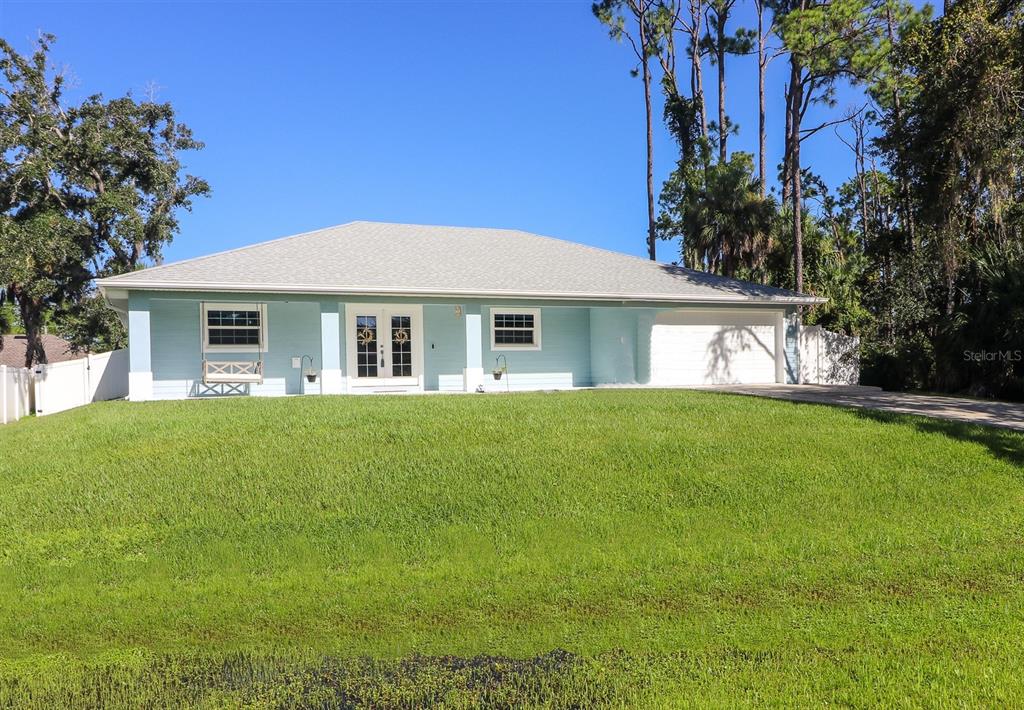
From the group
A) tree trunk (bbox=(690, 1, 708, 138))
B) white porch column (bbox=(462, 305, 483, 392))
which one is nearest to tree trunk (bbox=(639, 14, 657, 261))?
tree trunk (bbox=(690, 1, 708, 138))

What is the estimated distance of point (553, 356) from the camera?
18.2m

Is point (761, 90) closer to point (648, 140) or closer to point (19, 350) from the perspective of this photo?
point (648, 140)

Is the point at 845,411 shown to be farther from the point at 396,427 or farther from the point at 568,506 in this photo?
the point at 396,427

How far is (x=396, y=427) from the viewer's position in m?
9.57

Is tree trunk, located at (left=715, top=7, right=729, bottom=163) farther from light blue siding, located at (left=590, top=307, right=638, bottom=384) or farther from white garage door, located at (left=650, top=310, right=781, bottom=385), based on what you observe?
light blue siding, located at (left=590, top=307, right=638, bottom=384)

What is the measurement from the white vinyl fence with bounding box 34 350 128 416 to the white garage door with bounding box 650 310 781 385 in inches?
576

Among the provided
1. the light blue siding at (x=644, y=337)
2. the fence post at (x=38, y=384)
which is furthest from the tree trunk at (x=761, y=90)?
the fence post at (x=38, y=384)

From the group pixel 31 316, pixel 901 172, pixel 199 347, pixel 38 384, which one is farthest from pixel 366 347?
pixel 31 316

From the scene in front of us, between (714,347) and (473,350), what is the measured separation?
734 cm

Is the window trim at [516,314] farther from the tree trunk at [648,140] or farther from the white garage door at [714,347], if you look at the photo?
the tree trunk at [648,140]

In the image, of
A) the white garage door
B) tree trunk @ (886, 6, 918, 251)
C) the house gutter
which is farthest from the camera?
the white garage door

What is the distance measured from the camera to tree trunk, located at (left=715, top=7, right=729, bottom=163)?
30531mm

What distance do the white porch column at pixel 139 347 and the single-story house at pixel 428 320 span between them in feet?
0.09

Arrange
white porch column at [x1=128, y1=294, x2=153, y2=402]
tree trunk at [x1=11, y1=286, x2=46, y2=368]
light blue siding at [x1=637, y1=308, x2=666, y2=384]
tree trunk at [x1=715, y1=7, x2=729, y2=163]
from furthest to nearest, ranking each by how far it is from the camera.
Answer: tree trunk at [x1=715, y1=7, x2=729, y2=163], tree trunk at [x1=11, y1=286, x2=46, y2=368], light blue siding at [x1=637, y1=308, x2=666, y2=384], white porch column at [x1=128, y1=294, x2=153, y2=402]
